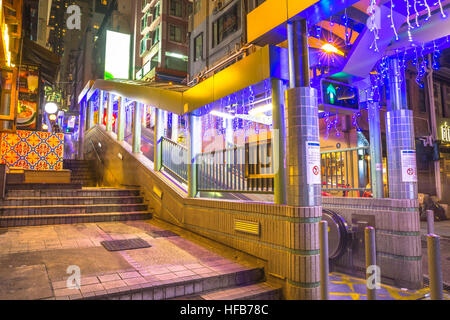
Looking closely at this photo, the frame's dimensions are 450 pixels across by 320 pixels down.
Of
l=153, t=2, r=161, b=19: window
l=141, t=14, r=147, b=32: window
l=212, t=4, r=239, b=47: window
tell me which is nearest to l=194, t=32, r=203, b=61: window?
l=212, t=4, r=239, b=47: window

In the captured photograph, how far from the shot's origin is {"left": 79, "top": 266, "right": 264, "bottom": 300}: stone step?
3.12 m

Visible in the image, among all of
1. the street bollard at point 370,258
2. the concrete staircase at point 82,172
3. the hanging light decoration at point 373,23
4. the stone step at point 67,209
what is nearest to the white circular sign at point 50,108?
the concrete staircase at point 82,172

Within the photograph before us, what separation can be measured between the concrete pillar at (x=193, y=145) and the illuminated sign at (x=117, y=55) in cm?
3112

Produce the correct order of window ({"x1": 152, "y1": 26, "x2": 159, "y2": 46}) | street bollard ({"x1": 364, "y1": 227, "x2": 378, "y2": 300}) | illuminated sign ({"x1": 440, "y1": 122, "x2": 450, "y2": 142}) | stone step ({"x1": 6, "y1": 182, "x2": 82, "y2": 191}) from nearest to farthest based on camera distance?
street bollard ({"x1": 364, "y1": 227, "x2": 378, "y2": 300}), stone step ({"x1": 6, "y1": 182, "x2": 82, "y2": 191}), illuminated sign ({"x1": 440, "y1": 122, "x2": 450, "y2": 142}), window ({"x1": 152, "y1": 26, "x2": 159, "y2": 46})

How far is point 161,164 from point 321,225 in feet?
19.5

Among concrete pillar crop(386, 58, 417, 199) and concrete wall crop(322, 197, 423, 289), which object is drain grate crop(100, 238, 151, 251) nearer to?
concrete wall crop(322, 197, 423, 289)

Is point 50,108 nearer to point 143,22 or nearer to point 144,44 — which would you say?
point 144,44

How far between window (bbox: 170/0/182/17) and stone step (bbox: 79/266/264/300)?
33.0m

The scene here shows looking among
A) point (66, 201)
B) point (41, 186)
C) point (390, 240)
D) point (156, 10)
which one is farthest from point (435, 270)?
point (156, 10)

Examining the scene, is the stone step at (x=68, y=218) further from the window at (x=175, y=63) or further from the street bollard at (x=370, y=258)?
the window at (x=175, y=63)

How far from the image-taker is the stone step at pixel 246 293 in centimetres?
349

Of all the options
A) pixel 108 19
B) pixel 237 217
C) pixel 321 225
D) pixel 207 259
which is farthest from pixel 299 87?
pixel 108 19

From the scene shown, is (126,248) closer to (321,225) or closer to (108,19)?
(321,225)

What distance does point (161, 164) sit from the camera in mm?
8195
